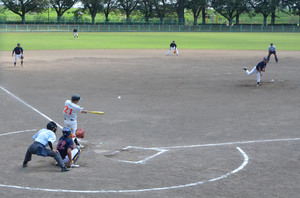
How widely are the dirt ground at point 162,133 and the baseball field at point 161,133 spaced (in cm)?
3

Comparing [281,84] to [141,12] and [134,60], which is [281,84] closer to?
[134,60]

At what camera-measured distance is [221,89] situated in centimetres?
2578

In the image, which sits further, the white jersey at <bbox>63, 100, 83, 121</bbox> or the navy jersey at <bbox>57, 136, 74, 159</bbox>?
the white jersey at <bbox>63, 100, 83, 121</bbox>

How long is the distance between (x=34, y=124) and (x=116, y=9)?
130 m

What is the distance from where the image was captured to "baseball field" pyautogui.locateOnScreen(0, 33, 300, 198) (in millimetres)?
10516

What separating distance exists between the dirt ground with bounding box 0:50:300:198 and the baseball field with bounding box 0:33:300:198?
0.10ft

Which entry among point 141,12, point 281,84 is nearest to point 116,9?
point 141,12

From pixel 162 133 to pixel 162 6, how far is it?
419 feet

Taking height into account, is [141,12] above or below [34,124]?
above

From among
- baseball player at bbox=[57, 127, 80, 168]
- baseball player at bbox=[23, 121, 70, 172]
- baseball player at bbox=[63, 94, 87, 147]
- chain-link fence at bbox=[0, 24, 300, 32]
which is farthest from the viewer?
chain-link fence at bbox=[0, 24, 300, 32]

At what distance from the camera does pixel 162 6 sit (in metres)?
139

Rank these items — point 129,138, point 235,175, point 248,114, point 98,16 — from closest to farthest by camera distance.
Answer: point 235,175, point 129,138, point 248,114, point 98,16

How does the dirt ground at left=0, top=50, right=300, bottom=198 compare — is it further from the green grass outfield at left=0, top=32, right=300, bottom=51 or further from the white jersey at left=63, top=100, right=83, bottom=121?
the green grass outfield at left=0, top=32, right=300, bottom=51

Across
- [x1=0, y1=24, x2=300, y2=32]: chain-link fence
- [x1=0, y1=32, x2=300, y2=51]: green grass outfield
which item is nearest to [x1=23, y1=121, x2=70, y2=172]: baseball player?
[x1=0, y1=32, x2=300, y2=51]: green grass outfield
